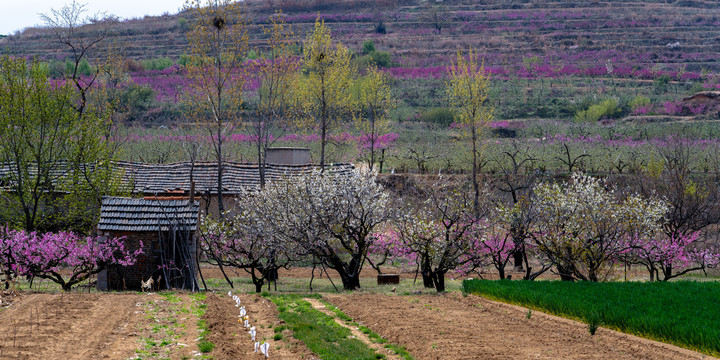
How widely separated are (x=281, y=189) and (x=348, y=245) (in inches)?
131

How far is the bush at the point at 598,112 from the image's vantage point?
74.7 metres

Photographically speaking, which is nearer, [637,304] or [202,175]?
[637,304]

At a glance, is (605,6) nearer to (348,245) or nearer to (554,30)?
(554,30)

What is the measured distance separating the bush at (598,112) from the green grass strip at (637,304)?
2220 inches

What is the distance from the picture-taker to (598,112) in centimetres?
7481

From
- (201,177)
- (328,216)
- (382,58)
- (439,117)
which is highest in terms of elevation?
(382,58)

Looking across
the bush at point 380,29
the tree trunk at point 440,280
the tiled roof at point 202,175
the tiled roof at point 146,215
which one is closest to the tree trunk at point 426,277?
the tree trunk at point 440,280

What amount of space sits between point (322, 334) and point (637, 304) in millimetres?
7955

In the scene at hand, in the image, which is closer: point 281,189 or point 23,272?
point 23,272

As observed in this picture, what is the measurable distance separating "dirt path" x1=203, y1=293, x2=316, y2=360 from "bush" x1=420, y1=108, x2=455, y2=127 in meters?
58.8

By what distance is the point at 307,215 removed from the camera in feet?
79.3

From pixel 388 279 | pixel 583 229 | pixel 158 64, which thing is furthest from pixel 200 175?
pixel 158 64

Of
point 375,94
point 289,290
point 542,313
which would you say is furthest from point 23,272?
point 375,94

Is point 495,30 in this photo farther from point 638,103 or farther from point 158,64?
point 158,64
